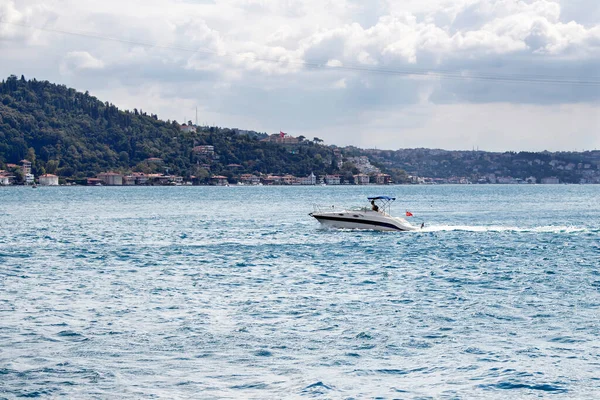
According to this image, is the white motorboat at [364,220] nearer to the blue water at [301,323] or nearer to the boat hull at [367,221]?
the boat hull at [367,221]

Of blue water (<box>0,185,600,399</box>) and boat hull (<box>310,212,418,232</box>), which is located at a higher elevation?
boat hull (<box>310,212,418,232</box>)

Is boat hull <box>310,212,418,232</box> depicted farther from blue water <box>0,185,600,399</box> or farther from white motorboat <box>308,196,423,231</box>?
blue water <box>0,185,600,399</box>

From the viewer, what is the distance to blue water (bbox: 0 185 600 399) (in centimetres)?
1856

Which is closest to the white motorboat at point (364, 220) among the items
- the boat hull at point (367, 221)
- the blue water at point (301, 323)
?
the boat hull at point (367, 221)

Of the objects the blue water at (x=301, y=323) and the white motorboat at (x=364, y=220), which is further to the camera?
the white motorboat at (x=364, y=220)

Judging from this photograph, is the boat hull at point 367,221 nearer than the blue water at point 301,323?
No

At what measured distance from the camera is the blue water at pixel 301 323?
731 inches

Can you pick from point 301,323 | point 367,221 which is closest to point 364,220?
point 367,221

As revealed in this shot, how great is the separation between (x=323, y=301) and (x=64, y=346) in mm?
9950

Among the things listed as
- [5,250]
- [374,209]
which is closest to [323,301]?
[5,250]

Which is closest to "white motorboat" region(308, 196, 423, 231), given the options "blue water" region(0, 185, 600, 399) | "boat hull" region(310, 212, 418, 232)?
"boat hull" region(310, 212, 418, 232)

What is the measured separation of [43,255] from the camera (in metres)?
45.6

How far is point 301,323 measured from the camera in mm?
24750

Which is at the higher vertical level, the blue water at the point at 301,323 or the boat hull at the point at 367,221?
the boat hull at the point at 367,221
